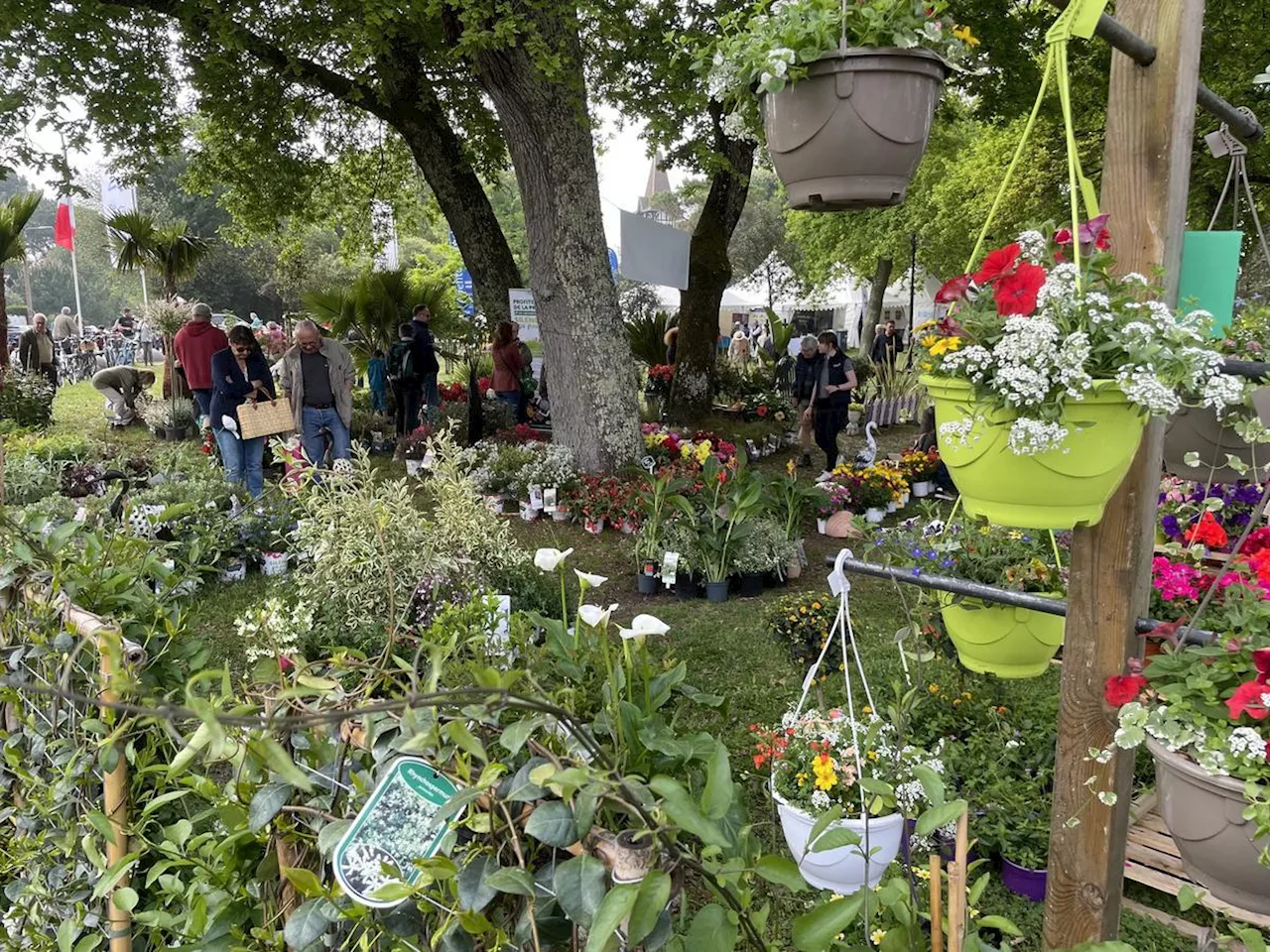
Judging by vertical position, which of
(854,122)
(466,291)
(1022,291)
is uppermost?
(466,291)

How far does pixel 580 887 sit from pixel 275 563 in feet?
18.2

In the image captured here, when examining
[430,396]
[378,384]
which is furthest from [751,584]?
[378,384]

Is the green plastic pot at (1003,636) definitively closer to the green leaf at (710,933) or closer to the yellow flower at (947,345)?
the yellow flower at (947,345)

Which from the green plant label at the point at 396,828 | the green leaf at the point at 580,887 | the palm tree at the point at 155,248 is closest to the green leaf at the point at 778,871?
the green leaf at the point at 580,887

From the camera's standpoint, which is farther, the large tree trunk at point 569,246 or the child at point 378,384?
the child at point 378,384

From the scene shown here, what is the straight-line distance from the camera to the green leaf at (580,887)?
99 cm

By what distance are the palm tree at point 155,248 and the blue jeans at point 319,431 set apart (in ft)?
24.4

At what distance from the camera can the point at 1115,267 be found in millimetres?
1384

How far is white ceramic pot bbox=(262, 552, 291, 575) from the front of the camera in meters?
6.01

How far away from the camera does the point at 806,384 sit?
9.64m

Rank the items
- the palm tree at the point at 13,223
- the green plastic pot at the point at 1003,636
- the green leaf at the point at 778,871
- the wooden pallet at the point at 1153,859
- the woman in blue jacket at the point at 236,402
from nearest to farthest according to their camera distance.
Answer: the green leaf at the point at 778,871 < the green plastic pot at the point at 1003,636 < the wooden pallet at the point at 1153,859 < the woman in blue jacket at the point at 236,402 < the palm tree at the point at 13,223

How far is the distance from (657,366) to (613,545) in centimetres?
585

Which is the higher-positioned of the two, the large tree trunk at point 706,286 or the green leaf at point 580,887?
the large tree trunk at point 706,286

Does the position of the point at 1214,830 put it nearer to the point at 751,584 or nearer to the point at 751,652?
the point at 751,652
